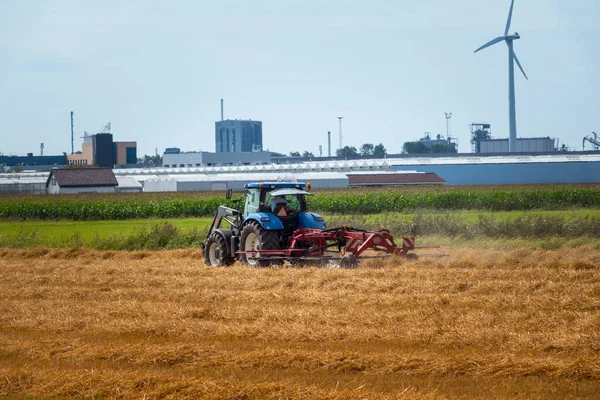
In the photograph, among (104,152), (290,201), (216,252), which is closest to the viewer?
(290,201)

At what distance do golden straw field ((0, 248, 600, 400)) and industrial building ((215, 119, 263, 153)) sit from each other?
552 ft

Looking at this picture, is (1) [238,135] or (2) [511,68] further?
(1) [238,135]

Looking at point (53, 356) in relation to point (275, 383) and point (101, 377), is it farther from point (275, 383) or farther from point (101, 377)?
point (275, 383)

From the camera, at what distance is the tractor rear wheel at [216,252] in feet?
74.5

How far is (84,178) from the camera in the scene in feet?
268

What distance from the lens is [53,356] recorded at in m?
12.5

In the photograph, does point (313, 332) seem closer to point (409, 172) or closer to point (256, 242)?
point (256, 242)

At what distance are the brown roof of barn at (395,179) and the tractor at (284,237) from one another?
196 feet

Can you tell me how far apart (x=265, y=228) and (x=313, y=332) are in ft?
27.1

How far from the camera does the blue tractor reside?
21.3 metres

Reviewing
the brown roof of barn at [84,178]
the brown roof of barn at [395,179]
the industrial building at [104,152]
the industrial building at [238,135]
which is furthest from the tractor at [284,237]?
the industrial building at [238,135]

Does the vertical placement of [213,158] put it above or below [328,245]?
above

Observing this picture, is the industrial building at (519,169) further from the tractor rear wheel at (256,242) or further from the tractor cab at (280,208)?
the tractor rear wheel at (256,242)

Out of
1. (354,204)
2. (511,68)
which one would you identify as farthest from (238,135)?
(354,204)
